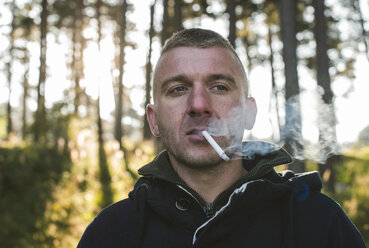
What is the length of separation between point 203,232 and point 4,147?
10.8 m

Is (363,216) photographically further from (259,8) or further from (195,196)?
(259,8)

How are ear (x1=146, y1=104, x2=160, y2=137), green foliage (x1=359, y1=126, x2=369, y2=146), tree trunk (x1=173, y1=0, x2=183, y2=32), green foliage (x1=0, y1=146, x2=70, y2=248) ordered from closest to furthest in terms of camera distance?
1. green foliage (x1=359, y1=126, x2=369, y2=146)
2. ear (x1=146, y1=104, x2=160, y2=137)
3. green foliage (x1=0, y1=146, x2=70, y2=248)
4. tree trunk (x1=173, y1=0, x2=183, y2=32)

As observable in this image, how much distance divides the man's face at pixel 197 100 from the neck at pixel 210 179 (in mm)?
75

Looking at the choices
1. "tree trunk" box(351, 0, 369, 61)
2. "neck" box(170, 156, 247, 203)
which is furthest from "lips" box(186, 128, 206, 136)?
"tree trunk" box(351, 0, 369, 61)

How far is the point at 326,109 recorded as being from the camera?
2703 millimetres

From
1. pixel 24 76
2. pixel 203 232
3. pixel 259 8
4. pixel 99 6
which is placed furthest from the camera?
pixel 24 76

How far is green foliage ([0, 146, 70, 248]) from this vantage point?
7.05 metres

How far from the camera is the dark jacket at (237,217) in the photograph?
1.86 meters

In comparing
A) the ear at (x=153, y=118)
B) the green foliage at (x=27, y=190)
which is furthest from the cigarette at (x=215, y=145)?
the green foliage at (x=27, y=190)

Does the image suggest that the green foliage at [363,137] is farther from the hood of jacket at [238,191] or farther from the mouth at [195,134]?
the mouth at [195,134]

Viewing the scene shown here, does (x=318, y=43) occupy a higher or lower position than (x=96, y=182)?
higher

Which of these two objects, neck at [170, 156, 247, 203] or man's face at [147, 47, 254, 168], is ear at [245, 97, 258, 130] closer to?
man's face at [147, 47, 254, 168]

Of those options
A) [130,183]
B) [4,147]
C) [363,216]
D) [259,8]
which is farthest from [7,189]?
[259,8]

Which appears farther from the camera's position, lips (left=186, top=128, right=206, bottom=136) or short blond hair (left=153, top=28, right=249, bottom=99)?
short blond hair (left=153, top=28, right=249, bottom=99)
